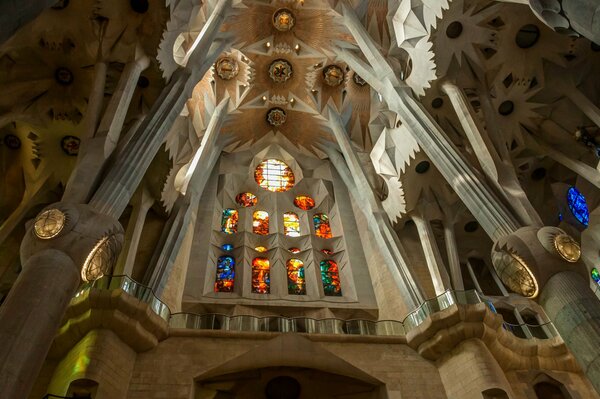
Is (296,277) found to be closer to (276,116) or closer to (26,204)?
(26,204)

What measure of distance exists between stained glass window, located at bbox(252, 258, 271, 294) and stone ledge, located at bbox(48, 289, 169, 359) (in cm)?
569

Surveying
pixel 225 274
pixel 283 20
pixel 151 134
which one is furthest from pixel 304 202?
pixel 151 134

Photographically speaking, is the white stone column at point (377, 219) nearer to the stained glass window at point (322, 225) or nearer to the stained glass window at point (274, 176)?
the stained glass window at point (322, 225)


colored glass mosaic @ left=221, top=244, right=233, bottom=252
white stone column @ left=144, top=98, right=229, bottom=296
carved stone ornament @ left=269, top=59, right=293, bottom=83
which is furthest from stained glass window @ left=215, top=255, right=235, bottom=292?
carved stone ornament @ left=269, top=59, right=293, bottom=83

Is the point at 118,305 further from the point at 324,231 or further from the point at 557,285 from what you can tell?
the point at 324,231

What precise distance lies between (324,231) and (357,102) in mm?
6216

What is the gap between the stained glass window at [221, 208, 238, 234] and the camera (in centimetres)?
1836

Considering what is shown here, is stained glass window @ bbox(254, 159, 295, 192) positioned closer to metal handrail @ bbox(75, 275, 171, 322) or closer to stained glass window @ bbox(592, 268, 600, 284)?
metal handrail @ bbox(75, 275, 171, 322)

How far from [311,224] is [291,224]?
2.71 ft

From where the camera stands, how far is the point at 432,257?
14.0 m

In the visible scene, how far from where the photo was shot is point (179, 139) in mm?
15648

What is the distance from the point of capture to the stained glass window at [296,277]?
1616 cm

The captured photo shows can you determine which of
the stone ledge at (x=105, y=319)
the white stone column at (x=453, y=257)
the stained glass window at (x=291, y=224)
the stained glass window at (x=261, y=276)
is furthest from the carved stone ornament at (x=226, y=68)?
the stone ledge at (x=105, y=319)

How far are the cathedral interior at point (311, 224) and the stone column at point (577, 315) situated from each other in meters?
0.04
